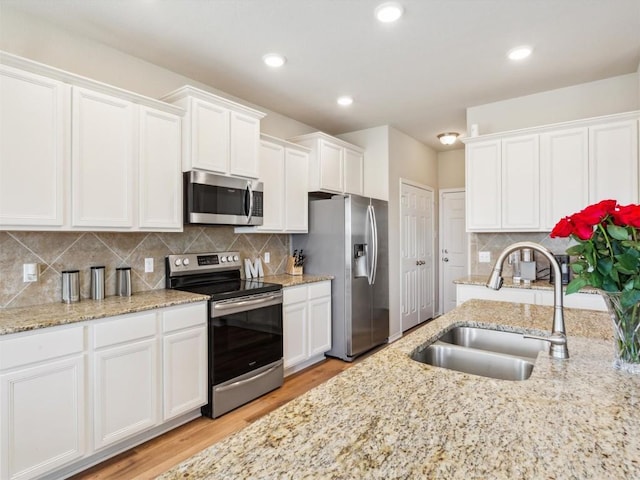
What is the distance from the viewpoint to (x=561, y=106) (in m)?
3.57

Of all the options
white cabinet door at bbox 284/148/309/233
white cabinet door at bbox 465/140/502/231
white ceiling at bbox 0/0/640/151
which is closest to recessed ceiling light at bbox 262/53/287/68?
white ceiling at bbox 0/0/640/151

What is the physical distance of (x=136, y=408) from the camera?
227 centimetres

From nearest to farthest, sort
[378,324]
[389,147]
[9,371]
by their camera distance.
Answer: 1. [9,371]
2. [378,324]
3. [389,147]

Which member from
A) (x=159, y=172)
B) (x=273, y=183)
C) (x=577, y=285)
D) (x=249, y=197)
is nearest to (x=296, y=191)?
(x=273, y=183)

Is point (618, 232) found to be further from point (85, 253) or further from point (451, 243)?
point (451, 243)

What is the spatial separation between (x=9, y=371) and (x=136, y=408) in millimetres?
727

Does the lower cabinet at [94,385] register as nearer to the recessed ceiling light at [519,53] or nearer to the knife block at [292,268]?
the knife block at [292,268]

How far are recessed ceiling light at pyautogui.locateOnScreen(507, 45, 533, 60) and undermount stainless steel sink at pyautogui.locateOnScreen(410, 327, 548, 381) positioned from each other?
7.29 feet

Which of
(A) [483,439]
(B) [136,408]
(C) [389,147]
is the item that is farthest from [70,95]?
(C) [389,147]

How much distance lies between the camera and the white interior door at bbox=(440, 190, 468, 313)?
5910mm

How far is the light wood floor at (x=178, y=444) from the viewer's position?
2117 mm

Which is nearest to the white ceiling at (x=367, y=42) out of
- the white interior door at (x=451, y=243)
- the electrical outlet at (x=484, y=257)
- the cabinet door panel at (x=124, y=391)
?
the electrical outlet at (x=484, y=257)

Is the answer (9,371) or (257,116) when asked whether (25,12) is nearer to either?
(257,116)

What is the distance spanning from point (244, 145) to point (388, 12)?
1516 millimetres
